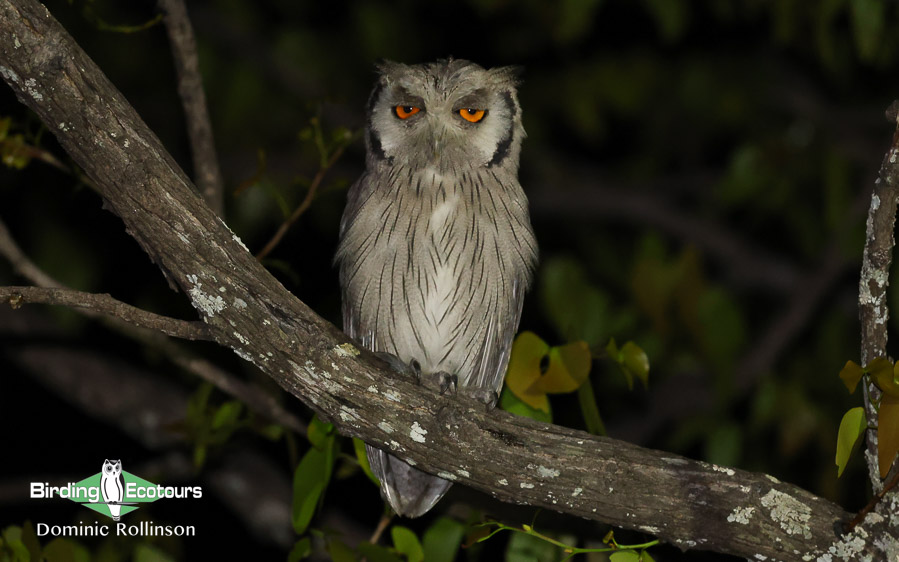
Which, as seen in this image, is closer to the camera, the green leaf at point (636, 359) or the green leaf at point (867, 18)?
the green leaf at point (636, 359)

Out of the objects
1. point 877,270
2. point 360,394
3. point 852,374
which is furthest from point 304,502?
point 877,270

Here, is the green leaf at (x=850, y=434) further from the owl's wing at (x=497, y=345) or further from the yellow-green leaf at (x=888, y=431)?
the owl's wing at (x=497, y=345)

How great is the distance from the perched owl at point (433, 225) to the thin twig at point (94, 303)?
788 mm

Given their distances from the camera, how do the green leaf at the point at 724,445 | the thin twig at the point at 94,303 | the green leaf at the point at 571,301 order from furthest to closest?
the green leaf at the point at 724,445
the green leaf at the point at 571,301
the thin twig at the point at 94,303

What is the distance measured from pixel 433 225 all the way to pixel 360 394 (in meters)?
0.67

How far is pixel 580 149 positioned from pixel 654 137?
76 cm

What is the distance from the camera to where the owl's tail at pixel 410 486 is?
2477mm

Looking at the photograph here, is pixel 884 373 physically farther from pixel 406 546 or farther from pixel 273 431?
pixel 273 431

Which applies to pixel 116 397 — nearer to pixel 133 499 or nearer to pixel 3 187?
pixel 133 499

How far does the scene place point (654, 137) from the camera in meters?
5.25

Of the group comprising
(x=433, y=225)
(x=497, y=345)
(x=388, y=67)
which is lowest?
(x=497, y=345)

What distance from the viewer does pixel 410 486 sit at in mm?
2502

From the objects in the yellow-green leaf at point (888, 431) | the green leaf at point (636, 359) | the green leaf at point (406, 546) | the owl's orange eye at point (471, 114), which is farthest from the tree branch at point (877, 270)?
the owl's orange eye at point (471, 114)

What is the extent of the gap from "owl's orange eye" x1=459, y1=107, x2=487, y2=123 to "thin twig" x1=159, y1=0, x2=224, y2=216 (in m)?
0.64
